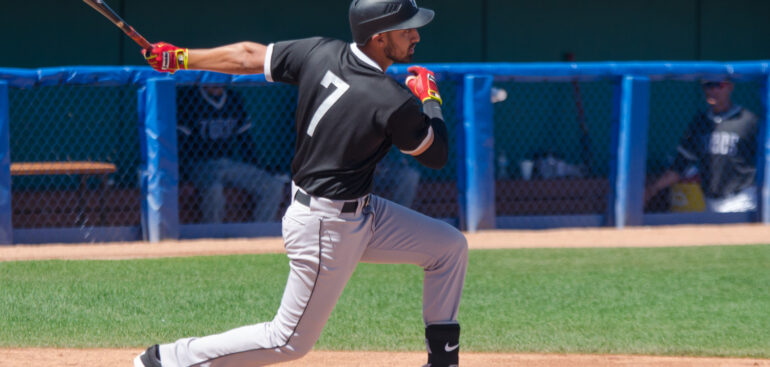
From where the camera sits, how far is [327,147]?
353cm

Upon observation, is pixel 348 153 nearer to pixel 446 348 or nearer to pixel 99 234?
pixel 446 348

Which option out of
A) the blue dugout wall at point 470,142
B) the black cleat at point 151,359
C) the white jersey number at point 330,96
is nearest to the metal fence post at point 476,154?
the blue dugout wall at point 470,142

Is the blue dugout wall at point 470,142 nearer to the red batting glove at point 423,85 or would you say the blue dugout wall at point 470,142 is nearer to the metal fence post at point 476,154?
the metal fence post at point 476,154

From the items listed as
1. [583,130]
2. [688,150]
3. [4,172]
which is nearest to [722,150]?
[688,150]

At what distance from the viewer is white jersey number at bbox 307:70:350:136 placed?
3502mm

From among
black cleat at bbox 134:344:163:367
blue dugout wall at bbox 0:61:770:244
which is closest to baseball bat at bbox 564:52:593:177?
blue dugout wall at bbox 0:61:770:244

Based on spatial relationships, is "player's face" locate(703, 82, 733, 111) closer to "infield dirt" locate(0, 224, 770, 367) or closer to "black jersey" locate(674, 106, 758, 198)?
"black jersey" locate(674, 106, 758, 198)

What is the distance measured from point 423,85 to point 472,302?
2.51 m

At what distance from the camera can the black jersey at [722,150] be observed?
30.5ft

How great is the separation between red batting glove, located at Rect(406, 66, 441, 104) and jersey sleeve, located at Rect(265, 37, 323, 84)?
0.42 meters

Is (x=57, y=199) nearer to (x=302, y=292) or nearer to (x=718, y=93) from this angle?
(x=302, y=292)

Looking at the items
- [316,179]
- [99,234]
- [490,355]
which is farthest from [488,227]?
[316,179]

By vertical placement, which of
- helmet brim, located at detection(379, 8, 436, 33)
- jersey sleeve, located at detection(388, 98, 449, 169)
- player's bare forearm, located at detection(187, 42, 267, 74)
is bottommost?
jersey sleeve, located at detection(388, 98, 449, 169)

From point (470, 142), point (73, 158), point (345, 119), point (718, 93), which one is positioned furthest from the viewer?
point (73, 158)
